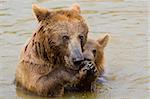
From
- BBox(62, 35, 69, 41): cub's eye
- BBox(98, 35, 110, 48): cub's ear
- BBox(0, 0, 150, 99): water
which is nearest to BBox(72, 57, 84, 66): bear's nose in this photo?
BBox(62, 35, 69, 41): cub's eye

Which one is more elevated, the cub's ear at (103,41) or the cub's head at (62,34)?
the cub's head at (62,34)

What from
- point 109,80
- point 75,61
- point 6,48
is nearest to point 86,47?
point 109,80

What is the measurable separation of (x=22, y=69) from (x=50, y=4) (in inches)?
192

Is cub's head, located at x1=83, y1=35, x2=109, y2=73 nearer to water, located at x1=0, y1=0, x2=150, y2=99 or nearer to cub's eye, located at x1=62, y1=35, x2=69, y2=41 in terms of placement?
water, located at x1=0, y1=0, x2=150, y2=99

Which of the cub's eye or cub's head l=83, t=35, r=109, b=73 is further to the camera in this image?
cub's head l=83, t=35, r=109, b=73

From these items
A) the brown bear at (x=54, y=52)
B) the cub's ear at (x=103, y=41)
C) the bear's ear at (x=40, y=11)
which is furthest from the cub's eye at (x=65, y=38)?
the cub's ear at (x=103, y=41)

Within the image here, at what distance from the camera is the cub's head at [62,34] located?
7.74m

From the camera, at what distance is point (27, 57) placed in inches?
331

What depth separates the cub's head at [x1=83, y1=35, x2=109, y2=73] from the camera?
8.65 metres

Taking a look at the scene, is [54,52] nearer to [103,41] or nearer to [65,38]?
[65,38]

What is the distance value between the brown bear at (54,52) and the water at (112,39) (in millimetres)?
311

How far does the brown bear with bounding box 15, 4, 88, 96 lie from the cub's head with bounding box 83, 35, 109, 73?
2.05 ft

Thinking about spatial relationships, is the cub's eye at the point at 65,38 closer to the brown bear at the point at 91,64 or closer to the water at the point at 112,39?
the brown bear at the point at 91,64

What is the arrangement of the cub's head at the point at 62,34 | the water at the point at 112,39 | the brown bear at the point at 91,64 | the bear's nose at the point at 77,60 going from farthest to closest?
the water at the point at 112,39 → the brown bear at the point at 91,64 → the cub's head at the point at 62,34 → the bear's nose at the point at 77,60
